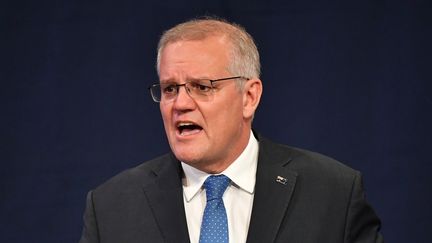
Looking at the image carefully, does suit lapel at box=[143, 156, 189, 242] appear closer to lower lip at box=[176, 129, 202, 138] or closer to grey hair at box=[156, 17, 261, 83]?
lower lip at box=[176, 129, 202, 138]

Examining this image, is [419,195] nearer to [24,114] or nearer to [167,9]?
[167,9]

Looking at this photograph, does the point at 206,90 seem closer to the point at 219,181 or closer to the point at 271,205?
the point at 219,181

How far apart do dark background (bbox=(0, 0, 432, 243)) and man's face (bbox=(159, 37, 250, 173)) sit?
85 centimetres

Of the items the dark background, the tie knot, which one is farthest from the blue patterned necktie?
the dark background

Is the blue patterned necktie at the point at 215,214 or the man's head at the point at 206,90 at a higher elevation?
the man's head at the point at 206,90

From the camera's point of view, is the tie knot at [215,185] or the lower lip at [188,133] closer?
the lower lip at [188,133]

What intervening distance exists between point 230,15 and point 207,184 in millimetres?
1012

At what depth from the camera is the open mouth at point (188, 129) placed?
2154mm

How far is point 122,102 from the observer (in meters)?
3.10

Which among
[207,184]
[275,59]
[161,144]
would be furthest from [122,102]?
[207,184]

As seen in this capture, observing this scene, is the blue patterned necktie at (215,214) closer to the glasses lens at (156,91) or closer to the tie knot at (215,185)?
the tie knot at (215,185)

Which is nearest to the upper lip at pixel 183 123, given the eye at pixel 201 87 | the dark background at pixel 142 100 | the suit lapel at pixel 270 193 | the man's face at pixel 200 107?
the man's face at pixel 200 107

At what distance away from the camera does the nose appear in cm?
213

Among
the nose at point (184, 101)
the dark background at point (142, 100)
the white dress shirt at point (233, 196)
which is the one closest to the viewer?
the nose at point (184, 101)
